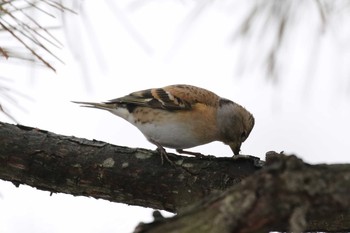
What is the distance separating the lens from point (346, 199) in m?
1.99

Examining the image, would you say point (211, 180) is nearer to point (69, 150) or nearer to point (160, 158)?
point (160, 158)

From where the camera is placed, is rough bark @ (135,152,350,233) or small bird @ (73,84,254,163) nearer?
rough bark @ (135,152,350,233)

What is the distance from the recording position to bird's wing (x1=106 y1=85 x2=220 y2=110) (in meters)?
4.76

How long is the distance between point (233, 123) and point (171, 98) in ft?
1.52

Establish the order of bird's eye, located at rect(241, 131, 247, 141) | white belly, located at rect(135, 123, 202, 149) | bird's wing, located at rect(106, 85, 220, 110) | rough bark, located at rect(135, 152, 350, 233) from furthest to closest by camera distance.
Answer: bird's eye, located at rect(241, 131, 247, 141) < bird's wing, located at rect(106, 85, 220, 110) < white belly, located at rect(135, 123, 202, 149) < rough bark, located at rect(135, 152, 350, 233)

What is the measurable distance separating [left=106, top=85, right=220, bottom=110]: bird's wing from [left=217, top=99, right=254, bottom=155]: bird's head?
0.11 meters

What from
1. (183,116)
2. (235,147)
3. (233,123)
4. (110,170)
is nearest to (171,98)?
(183,116)

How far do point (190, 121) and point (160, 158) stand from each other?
0.79m

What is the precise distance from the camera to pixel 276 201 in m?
1.95

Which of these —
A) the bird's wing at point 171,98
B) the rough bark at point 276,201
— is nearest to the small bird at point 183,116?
the bird's wing at point 171,98

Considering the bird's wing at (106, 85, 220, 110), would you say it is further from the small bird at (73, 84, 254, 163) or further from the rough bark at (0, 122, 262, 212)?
the rough bark at (0, 122, 262, 212)

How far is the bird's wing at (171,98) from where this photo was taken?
476cm

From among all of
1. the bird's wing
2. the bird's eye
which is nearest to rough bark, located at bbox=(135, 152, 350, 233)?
the bird's wing

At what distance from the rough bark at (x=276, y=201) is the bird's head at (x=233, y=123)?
2.78m
